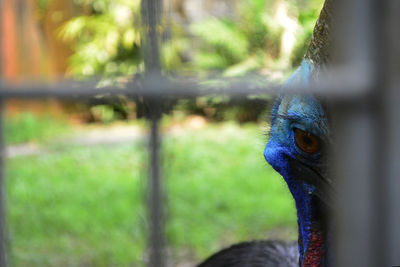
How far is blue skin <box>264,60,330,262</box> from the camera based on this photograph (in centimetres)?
109

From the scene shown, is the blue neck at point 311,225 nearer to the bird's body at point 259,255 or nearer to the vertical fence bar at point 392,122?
the bird's body at point 259,255

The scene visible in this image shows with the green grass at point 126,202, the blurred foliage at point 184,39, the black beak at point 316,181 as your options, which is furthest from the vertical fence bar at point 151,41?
the blurred foliage at point 184,39

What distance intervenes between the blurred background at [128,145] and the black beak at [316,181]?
135 mm

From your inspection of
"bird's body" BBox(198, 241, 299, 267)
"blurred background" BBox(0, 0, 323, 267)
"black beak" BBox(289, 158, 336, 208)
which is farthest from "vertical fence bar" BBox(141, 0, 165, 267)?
"bird's body" BBox(198, 241, 299, 267)

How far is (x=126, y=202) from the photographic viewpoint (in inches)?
154

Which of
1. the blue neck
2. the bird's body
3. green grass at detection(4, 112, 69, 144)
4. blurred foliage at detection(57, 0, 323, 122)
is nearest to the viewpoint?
the blue neck

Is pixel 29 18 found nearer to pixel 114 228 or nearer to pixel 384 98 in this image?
pixel 114 228

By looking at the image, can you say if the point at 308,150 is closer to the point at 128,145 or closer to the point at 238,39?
the point at 128,145

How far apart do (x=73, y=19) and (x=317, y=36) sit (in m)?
5.43

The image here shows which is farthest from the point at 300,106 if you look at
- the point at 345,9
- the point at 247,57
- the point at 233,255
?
the point at 247,57

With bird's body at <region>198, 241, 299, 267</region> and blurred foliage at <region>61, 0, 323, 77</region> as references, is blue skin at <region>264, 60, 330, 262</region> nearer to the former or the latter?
bird's body at <region>198, 241, 299, 267</region>

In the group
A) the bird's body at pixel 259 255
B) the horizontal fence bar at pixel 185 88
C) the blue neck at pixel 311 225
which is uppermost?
the horizontal fence bar at pixel 185 88

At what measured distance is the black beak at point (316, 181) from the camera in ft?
3.70

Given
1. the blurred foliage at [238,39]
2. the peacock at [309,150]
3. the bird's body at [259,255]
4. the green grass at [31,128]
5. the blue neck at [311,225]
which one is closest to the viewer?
the peacock at [309,150]
